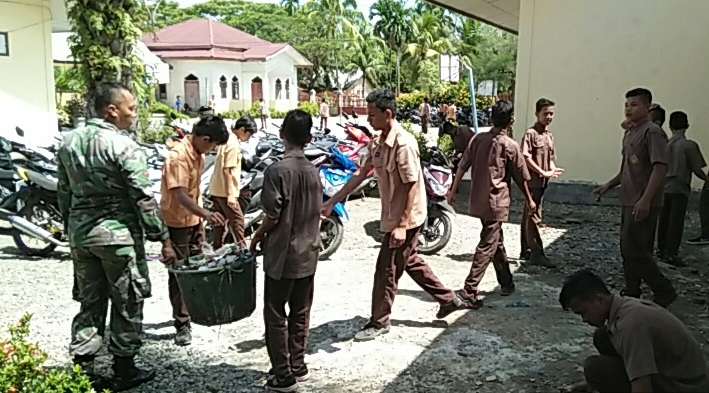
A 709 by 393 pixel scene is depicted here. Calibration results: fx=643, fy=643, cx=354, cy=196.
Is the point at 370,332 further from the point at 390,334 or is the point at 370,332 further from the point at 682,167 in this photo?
the point at 682,167

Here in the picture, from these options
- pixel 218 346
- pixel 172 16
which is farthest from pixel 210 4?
pixel 218 346

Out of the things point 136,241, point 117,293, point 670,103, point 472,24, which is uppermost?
point 472,24

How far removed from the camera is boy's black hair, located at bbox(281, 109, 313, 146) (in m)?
3.93

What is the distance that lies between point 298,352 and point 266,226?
0.88 metres

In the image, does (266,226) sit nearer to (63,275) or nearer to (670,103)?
(63,275)

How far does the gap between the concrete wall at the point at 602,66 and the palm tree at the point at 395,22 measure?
116 ft

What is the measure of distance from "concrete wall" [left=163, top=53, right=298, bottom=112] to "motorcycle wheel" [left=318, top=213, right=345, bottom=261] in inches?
1283

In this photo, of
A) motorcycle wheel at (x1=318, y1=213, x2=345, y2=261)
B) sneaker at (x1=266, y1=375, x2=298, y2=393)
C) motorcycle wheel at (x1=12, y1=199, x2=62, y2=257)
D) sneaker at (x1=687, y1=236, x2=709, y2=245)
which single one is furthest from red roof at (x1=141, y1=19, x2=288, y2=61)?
sneaker at (x1=266, y1=375, x2=298, y2=393)

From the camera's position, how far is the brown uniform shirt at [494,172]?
5395 millimetres

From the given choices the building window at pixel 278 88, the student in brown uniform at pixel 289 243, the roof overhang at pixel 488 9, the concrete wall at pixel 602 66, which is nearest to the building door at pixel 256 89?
the building window at pixel 278 88

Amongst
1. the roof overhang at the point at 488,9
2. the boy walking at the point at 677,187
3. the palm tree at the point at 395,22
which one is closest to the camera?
the boy walking at the point at 677,187

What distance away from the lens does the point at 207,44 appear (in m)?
39.8

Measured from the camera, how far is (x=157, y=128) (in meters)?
17.3

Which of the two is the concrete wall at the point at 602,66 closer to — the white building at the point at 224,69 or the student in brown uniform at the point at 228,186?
the student in brown uniform at the point at 228,186
